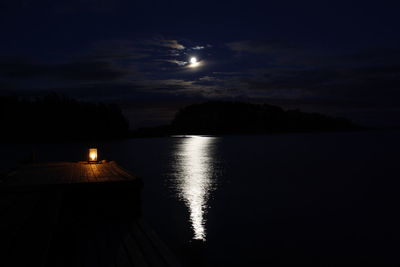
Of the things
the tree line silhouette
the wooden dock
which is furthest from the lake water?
the tree line silhouette

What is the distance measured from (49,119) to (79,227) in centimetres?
19049

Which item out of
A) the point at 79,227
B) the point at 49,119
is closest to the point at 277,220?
the point at 79,227

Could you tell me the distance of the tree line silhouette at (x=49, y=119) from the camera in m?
165

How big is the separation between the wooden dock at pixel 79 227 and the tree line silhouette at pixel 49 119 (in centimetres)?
18075

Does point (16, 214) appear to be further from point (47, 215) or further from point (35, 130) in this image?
point (35, 130)

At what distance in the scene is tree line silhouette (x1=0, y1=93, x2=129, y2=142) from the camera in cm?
16488

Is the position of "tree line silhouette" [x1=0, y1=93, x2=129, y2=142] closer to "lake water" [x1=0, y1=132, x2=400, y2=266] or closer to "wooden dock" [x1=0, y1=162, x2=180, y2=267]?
"lake water" [x1=0, y1=132, x2=400, y2=266]

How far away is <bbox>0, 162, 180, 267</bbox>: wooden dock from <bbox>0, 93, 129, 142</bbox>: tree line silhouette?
18075 cm

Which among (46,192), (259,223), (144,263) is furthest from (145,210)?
(144,263)

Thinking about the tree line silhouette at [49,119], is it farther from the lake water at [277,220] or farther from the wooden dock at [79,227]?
the wooden dock at [79,227]

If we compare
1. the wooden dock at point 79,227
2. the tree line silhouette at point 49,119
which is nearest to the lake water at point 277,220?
the wooden dock at point 79,227

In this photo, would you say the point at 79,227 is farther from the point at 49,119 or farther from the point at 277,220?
the point at 49,119

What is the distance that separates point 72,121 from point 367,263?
197484 millimetres

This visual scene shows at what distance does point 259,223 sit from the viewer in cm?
2069
